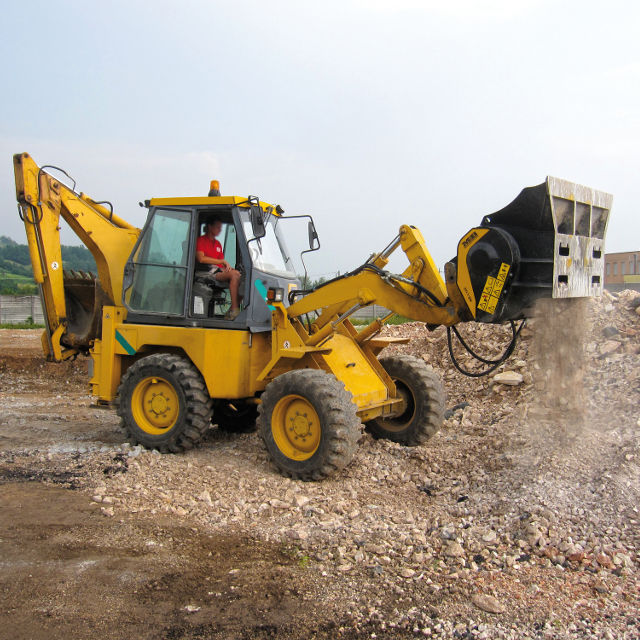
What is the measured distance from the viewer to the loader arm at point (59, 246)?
7.20m

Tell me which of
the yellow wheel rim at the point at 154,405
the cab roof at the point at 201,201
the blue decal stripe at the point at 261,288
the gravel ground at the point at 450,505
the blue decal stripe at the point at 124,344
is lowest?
the gravel ground at the point at 450,505

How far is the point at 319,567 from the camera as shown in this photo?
3930 millimetres

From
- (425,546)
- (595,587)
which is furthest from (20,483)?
(595,587)

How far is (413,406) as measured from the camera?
6.79 meters

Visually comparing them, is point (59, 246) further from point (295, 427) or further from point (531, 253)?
point (531, 253)

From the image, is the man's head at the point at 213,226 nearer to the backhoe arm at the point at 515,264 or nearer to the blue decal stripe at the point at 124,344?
the blue decal stripe at the point at 124,344

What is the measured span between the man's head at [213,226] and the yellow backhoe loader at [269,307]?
6 centimetres

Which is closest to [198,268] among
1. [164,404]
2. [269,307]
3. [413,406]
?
[269,307]

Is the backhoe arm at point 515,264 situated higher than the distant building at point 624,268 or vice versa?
the distant building at point 624,268

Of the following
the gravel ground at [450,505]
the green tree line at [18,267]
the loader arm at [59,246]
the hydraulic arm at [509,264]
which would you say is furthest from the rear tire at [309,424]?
the green tree line at [18,267]

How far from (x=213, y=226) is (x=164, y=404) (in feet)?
6.40

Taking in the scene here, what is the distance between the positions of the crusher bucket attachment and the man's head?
100 inches

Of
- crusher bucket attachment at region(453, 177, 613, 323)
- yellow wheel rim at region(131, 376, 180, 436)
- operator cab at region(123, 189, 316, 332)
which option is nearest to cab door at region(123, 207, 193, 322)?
operator cab at region(123, 189, 316, 332)

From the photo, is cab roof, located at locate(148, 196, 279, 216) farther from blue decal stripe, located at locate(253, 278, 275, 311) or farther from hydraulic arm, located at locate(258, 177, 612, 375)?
hydraulic arm, located at locate(258, 177, 612, 375)
